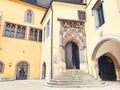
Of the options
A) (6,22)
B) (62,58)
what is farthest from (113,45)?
(6,22)

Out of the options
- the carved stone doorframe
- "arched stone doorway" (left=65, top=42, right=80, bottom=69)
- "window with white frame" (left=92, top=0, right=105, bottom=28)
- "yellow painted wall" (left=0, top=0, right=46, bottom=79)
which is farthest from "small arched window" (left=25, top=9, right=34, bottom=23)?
"window with white frame" (left=92, top=0, right=105, bottom=28)

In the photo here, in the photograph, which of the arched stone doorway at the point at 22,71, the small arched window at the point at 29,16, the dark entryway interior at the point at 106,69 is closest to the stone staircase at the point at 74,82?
the dark entryway interior at the point at 106,69

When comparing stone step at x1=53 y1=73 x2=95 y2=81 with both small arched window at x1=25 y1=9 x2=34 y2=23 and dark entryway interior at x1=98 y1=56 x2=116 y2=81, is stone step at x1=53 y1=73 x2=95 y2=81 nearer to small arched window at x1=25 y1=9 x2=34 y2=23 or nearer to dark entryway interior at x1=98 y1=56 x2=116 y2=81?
dark entryway interior at x1=98 y1=56 x2=116 y2=81

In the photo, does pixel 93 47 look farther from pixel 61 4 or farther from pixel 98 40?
pixel 61 4

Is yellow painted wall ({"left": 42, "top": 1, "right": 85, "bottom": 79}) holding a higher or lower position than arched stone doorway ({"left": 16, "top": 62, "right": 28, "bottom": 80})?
higher

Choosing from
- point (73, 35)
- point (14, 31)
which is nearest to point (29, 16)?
point (14, 31)

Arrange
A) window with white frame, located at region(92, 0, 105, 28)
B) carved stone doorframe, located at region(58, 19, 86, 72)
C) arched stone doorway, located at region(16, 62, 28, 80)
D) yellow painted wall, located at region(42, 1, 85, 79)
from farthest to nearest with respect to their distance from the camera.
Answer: arched stone doorway, located at region(16, 62, 28, 80)
carved stone doorframe, located at region(58, 19, 86, 72)
yellow painted wall, located at region(42, 1, 85, 79)
window with white frame, located at region(92, 0, 105, 28)

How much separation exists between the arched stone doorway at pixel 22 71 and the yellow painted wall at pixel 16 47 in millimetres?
349

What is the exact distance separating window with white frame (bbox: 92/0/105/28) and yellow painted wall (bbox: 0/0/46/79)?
291 inches

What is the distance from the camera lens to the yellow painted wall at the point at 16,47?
41.5ft

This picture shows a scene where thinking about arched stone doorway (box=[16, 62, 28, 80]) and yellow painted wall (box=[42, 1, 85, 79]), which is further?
arched stone doorway (box=[16, 62, 28, 80])

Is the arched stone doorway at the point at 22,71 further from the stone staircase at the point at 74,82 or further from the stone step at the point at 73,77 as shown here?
the stone staircase at the point at 74,82

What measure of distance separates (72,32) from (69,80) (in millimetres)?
4514

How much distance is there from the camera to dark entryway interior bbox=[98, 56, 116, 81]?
11.9 m
